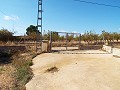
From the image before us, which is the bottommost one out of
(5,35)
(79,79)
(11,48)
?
(79,79)

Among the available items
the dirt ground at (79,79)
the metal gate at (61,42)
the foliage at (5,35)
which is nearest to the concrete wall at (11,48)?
the metal gate at (61,42)

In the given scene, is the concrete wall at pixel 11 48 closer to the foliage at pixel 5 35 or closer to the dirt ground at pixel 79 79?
the dirt ground at pixel 79 79

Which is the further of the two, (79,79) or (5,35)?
(5,35)

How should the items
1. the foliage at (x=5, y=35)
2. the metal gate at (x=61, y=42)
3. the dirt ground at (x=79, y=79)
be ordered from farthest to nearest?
1. the foliage at (x=5, y=35)
2. the metal gate at (x=61, y=42)
3. the dirt ground at (x=79, y=79)

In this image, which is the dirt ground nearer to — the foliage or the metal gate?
the metal gate

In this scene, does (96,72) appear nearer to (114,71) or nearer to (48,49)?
(114,71)

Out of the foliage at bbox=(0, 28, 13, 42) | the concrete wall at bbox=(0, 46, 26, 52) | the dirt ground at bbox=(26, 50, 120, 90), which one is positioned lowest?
the dirt ground at bbox=(26, 50, 120, 90)

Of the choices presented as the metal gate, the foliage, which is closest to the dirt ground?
the metal gate

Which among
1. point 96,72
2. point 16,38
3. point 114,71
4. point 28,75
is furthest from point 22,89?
→ point 16,38

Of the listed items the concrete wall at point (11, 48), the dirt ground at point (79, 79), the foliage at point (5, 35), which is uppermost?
the foliage at point (5, 35)

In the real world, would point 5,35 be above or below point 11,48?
above

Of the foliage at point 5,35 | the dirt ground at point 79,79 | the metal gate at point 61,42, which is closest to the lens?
the dirt ground at point 79,79

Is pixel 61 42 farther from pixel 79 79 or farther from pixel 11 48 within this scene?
pixel 79 79

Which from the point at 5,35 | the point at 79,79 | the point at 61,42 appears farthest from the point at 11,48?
the point at 5,35
